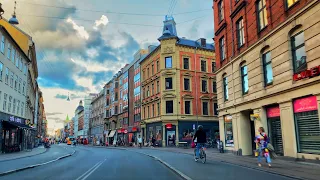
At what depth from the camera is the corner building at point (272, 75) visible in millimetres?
13531

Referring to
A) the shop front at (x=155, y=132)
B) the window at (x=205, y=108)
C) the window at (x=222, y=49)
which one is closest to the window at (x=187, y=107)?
the window at (x=205, y=108)

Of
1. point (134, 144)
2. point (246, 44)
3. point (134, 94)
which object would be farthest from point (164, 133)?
point (246, 44)

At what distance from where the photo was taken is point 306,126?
13906mm

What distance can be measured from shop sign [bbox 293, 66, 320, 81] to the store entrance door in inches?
129

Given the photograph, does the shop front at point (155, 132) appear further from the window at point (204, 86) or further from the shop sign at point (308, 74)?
the shop sign at point (308, 74)

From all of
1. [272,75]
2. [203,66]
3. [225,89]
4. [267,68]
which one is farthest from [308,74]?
[203,66]

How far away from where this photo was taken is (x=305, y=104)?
13906 mm

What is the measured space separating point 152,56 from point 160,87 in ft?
23.1

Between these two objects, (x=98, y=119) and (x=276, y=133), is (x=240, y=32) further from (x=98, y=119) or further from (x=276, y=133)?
(x=98, y=119)

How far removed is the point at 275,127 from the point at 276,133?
347mm

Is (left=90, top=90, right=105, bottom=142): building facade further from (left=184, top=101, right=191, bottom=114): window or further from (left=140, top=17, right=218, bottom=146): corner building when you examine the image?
(left=184, top=101, right=191, bottom=114): window

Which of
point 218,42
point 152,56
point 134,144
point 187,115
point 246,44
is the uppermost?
point 152,56

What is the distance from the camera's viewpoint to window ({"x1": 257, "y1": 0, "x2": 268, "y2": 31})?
58.3ft

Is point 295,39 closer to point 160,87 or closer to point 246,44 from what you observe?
point 246,44
